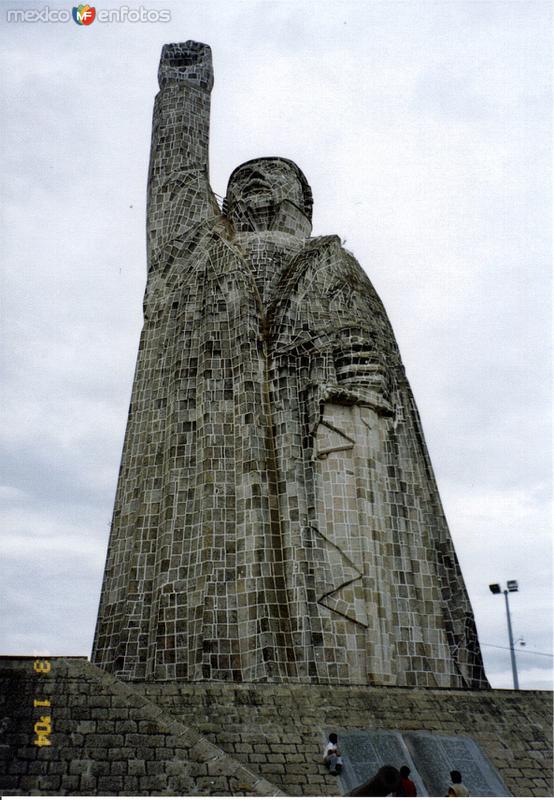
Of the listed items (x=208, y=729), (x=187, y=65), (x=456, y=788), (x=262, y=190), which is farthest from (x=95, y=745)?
(x=187, y=65)

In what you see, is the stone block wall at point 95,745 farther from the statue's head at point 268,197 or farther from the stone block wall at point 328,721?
the statue's head at point 268,197

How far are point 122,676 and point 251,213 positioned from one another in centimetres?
882

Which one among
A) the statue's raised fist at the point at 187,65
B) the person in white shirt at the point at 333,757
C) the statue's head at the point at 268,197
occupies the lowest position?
the person in white shirt at the point at 333,757

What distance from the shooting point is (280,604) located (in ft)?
37.2

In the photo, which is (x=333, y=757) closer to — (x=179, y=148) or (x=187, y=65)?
(x=179, y=148)

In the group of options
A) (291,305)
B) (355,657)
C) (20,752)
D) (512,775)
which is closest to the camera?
(20,752)

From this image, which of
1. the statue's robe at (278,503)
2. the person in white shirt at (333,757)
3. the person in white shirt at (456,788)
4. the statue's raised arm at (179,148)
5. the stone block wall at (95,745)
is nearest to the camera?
the stone block wall at (95,745)

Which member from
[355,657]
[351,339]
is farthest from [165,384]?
[355,657]

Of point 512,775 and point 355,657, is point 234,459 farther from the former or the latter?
point 512,775

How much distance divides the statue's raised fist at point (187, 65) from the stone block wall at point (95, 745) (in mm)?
13589

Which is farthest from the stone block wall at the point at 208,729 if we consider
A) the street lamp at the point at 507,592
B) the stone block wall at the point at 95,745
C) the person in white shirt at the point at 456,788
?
the street lamp at the point at 507,592

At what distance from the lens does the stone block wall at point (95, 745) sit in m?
7.00

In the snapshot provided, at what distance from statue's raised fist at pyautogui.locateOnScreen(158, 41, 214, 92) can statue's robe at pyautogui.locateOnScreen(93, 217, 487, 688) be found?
5240 millimetres

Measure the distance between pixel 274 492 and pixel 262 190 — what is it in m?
6.68
